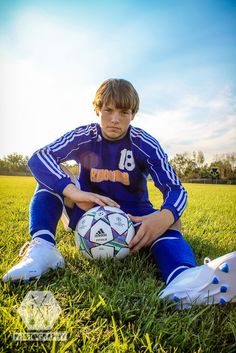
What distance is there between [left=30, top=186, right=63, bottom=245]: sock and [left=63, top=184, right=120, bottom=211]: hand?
0.61 ft

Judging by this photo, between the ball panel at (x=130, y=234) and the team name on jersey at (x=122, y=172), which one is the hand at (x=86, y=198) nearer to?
the ball panel at (x=130, y=234)

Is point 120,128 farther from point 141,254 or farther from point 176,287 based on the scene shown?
point 176,287

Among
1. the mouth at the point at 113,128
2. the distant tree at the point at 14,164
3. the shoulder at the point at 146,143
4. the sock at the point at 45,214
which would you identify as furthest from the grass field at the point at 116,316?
the distant tree at the point at 14,164

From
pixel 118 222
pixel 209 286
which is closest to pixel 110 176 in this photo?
pixel 118 222

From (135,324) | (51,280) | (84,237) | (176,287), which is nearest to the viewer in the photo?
(135,324)

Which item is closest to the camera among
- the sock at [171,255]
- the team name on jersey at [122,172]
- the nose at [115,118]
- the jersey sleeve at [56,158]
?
the sock at [171,255]

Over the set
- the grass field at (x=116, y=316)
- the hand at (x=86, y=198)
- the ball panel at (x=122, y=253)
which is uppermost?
the hand at (x=86, y=198)

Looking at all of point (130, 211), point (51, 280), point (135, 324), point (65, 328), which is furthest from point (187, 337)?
point (130, 211)

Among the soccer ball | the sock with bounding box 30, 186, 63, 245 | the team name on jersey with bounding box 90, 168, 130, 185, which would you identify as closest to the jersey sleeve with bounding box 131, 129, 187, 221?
the team name on jersey with bounding box 90, 168, 130, 185

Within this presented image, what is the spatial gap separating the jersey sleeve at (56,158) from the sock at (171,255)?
87 cm

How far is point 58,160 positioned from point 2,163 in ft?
220

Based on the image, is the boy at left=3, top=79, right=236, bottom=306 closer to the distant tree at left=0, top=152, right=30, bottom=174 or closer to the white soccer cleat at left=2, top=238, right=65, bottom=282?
the white soccer cleat at left=2, top=238, right=65, bottom=282

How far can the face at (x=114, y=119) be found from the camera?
2512 mm

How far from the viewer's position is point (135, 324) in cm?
136
